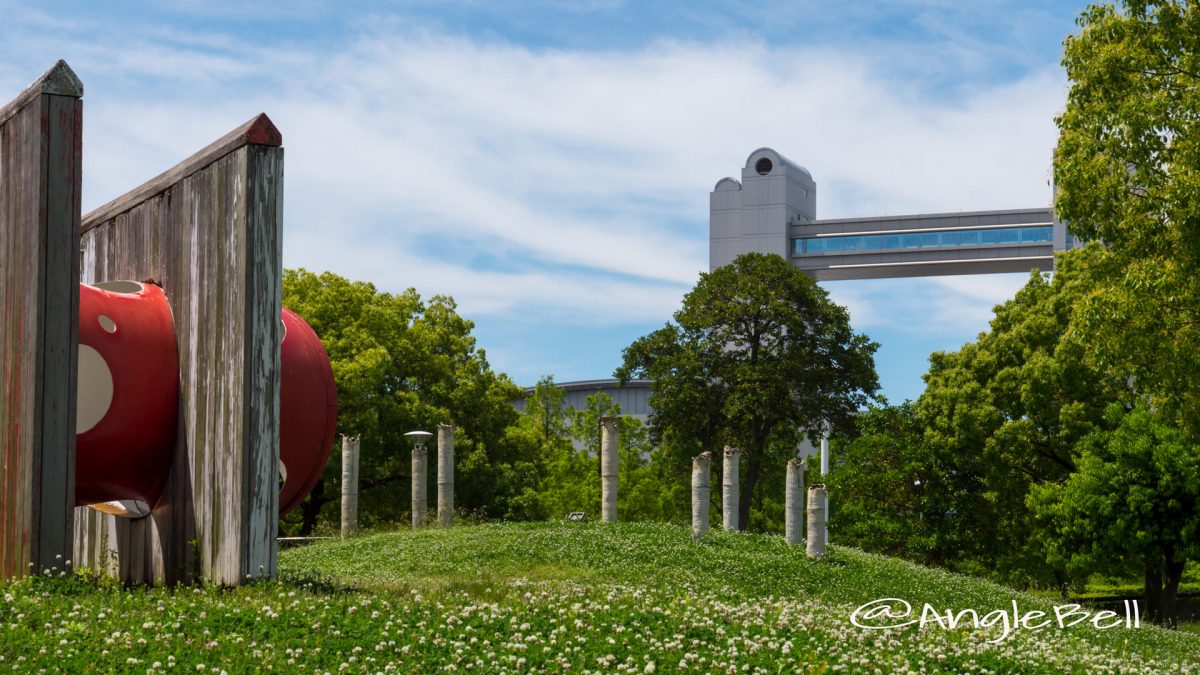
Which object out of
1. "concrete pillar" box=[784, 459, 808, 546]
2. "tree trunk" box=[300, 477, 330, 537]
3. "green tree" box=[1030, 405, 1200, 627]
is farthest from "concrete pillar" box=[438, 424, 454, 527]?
"green tree" box=[1030, 405, 1200, 627]

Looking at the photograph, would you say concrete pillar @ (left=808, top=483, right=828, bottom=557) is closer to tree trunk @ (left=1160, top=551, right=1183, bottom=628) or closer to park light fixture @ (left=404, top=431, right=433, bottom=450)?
park light fixture @ (left=404, top=431, right=433, bottom=450)

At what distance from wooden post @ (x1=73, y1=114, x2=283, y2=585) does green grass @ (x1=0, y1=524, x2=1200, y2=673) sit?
71 cm

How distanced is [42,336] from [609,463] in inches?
665

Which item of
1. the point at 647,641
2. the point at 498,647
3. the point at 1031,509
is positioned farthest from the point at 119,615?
the point at 1031,509

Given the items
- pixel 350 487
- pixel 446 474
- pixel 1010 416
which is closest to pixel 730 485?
pixel 446 474

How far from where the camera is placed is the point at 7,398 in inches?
528

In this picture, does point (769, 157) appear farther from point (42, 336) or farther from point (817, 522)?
point (42, 336)

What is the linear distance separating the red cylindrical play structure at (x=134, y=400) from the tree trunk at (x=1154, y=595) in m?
26.6

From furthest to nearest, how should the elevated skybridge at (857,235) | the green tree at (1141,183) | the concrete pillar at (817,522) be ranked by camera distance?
1. the elevated skybridge at (857,235)
2. the concrete pillar at (817,522)
3. the green tree at (1141,183)

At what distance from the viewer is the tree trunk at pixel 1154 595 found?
3378 cm

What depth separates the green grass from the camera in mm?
10022

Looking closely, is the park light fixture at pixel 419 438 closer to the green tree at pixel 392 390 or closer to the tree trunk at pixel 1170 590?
the green tree at pixel 392 390

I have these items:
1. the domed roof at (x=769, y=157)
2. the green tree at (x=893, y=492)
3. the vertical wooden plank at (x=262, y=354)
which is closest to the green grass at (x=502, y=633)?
the vertical wooden plank at (x=262, y=354)

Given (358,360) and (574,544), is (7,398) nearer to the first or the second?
(574,544)
